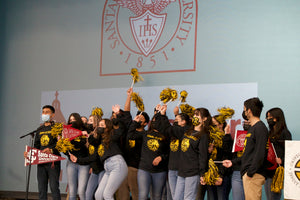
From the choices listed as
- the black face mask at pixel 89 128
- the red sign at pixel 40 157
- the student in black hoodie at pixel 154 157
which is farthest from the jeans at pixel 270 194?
the red sign at pixel 40 157

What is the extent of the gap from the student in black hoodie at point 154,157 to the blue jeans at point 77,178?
827 mm

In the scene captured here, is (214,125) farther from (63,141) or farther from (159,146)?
(63,141)

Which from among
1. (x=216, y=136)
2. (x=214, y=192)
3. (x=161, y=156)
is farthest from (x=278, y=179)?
(x=161, y=156)

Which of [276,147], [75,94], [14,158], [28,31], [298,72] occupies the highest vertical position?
[28,31]

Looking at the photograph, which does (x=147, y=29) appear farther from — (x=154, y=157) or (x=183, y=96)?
(x=154, y=157)

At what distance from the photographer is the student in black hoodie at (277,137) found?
4559mm

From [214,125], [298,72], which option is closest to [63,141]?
[214,125]

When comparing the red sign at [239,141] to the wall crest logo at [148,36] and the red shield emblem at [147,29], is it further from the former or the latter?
the red shield emblem at [147,29]

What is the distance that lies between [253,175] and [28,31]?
614 centimetres

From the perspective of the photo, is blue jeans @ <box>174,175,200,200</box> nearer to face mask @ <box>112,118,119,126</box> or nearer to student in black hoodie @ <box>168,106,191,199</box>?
student in black hoodie @ <box>168,106,191,199</box>

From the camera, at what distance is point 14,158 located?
8188 millimetres

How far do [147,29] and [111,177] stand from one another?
3.21 meters

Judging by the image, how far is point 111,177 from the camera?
508cm

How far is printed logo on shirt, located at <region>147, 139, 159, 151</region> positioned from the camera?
18.2 feet
